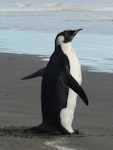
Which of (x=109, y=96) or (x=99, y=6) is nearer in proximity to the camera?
(x=109, y=96)

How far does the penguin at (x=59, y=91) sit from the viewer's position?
5.12 metres

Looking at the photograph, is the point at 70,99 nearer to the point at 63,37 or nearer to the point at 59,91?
the point at 59,91

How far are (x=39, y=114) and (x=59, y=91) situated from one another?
125 centimetres

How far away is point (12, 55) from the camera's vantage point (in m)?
13.0

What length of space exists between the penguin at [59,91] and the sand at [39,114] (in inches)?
9.0

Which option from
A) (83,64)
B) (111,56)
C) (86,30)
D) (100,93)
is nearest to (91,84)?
(100,93)

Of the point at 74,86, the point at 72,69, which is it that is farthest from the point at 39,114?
the point at 74,86

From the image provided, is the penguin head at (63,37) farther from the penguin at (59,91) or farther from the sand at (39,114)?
the sand at (39,114)

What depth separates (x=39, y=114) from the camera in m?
6.33

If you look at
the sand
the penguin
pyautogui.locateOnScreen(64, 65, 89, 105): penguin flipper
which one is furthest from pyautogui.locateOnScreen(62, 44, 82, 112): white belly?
the sand

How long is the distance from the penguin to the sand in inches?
9.0

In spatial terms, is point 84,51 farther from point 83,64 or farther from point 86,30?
point 86,30

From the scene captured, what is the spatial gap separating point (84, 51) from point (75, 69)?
8.59m

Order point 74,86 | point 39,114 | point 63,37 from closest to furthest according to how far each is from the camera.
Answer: point 74,86, point 63,37, point 39,114
